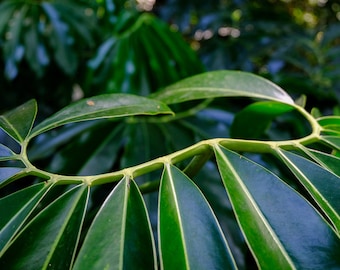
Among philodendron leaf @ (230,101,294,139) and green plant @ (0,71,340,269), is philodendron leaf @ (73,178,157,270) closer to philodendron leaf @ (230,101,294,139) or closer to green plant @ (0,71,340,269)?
green plant @ (0,71,340,269)

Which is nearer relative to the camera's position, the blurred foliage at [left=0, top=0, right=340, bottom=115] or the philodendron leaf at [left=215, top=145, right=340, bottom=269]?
the philodendron leaf at [left=215, top=145, right=340, bottom=269]

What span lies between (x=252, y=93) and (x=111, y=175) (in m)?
0.21

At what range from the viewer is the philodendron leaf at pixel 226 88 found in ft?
1.60

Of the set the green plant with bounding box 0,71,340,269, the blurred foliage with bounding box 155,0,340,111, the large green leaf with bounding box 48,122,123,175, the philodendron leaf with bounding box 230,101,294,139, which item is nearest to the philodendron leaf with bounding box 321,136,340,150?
the green plant with bounding box 0,71,340,269

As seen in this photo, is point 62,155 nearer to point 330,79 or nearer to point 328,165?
point 328,165

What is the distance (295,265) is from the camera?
0.29 meters

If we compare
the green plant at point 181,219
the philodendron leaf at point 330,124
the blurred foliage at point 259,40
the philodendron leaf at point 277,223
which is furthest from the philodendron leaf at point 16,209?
the blurred foliage at point 259,40

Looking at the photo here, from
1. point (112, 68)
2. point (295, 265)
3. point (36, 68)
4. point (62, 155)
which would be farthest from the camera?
point (36, 68)

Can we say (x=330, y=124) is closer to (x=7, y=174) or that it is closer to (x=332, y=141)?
(x=332, y=141)

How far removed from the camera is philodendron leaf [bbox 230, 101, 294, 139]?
21.3 inches

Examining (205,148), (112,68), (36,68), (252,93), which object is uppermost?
Result: (36,68)

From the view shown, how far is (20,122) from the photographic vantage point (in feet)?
1.35

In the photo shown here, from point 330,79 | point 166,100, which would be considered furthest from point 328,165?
point 330,79

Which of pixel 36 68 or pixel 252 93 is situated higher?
pixel 36 68
